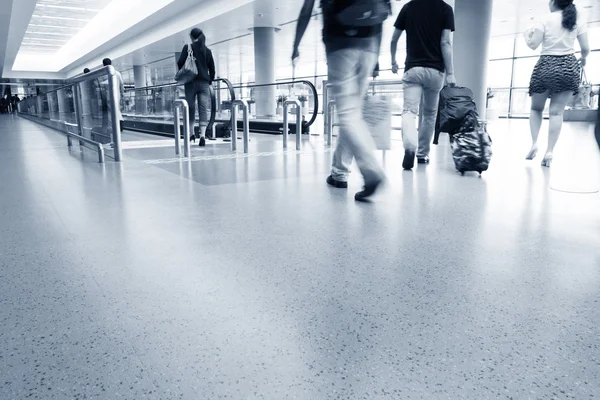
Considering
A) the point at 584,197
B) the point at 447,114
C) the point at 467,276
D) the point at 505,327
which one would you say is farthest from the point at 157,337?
the point at 447,114

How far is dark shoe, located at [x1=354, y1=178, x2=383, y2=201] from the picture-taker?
2.41m

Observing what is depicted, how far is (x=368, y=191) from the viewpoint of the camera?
2.46 meters

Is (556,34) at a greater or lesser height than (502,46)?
lesser

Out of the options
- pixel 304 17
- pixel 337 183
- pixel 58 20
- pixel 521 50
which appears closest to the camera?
pixel 304 17

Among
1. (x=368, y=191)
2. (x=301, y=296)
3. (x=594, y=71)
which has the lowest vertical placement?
(x=301, y=296)

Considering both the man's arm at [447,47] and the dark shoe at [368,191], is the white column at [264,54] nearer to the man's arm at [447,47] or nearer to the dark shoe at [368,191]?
the man's arm at [447,47]

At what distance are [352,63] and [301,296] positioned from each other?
152 cm

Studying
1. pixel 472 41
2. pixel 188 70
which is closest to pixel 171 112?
pixel 188 70

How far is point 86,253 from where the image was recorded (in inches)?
66.2

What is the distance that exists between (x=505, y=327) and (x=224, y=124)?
727cm

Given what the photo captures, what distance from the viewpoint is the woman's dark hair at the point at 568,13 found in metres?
3.29

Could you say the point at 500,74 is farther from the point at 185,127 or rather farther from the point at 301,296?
the point at 301,296

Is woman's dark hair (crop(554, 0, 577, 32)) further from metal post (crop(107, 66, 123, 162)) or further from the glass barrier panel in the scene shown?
the glass barrier panel

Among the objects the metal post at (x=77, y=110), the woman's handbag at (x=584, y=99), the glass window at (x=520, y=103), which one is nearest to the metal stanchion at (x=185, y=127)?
the metal post at (x=77, y=110)
